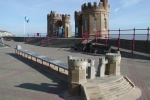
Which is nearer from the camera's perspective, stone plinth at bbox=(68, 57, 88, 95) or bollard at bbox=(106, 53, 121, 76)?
stone plinth at bbox=(68, 57, 88, 95)

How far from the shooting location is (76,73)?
540cm

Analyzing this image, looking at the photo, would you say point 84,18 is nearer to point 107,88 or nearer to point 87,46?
point 87,46

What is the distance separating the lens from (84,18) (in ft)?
78.1

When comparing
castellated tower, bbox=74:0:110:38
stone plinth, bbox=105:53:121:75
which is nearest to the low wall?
stone plinth, bbox=105:53:121:75

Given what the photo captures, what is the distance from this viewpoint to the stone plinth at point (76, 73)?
535cm

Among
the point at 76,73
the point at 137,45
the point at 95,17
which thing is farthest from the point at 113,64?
the point at 95,17

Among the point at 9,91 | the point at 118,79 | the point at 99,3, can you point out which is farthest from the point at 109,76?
the point at 99,3

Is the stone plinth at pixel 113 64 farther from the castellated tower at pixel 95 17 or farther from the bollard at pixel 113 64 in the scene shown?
the castellated tower at pixel 95 17

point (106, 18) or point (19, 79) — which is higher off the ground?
point (106, 18)

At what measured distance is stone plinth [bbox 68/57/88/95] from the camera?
5351 mm

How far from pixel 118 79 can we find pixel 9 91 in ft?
13.3

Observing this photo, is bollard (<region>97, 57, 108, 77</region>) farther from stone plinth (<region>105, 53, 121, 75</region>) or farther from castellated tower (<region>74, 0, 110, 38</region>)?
castellated tower (<region>74, 0, 110, 38</region>)

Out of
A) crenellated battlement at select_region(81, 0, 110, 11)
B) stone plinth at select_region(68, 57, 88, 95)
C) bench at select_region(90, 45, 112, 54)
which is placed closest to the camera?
stone plinth at select_region(68, 57, 88, 95)

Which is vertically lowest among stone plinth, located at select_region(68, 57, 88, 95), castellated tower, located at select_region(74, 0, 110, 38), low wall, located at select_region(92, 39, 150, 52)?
stone plinth, located at select_region(68, 57, 88, 95)
